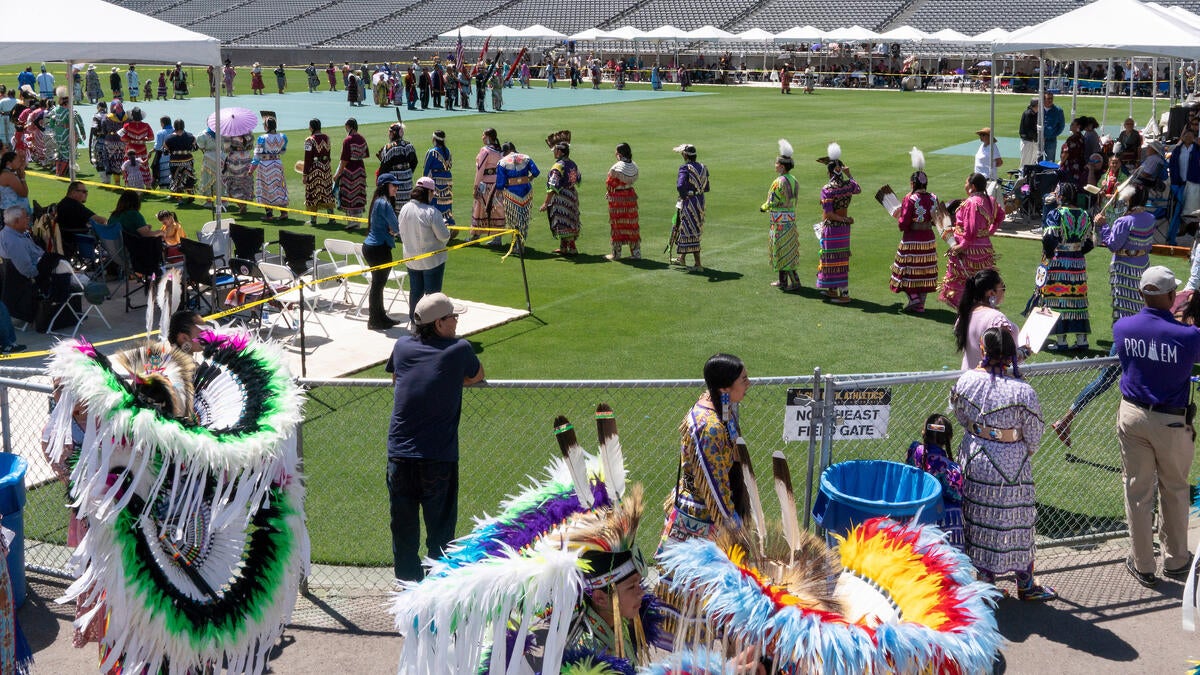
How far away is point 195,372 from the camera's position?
4637 millimetres

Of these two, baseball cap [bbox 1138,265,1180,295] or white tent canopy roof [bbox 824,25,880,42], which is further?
white tent canopy roof [bbox 824,25,880,42]

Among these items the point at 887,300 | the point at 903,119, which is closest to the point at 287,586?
the point at 887,300

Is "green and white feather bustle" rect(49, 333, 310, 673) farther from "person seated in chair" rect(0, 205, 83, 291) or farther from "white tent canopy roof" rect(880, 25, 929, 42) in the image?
"white tent canopy roof" rect(880, 25, 929, 42)

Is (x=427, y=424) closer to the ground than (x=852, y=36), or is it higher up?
closer to the ground

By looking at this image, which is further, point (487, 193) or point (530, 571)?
point (487, 193)

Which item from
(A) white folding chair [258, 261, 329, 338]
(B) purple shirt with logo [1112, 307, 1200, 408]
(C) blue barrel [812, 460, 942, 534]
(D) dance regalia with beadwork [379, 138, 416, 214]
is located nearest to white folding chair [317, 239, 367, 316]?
(A) white folding chair [258, 261, 329, 338]

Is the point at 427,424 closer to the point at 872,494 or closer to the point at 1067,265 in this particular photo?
the point at 872,494

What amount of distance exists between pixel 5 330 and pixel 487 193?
6.69 metres

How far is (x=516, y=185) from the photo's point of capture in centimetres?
1505

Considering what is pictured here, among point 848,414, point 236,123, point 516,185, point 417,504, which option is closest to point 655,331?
point 516,185

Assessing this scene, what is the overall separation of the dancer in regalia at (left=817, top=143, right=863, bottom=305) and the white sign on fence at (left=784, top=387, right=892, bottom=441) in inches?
249

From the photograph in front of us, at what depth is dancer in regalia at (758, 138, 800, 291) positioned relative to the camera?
12.6m

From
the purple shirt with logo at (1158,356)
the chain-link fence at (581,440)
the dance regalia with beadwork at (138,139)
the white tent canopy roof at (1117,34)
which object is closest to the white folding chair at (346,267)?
the chain-link fence at (581,440)

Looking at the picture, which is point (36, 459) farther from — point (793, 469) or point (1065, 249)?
point (1065, 249)
